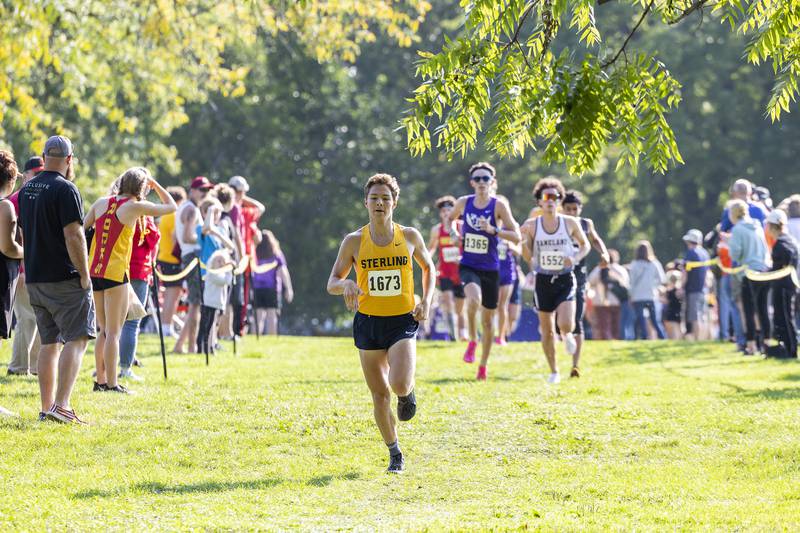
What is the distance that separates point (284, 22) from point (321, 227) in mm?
23354

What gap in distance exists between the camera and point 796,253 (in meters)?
18.0

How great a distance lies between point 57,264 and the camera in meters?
10.7

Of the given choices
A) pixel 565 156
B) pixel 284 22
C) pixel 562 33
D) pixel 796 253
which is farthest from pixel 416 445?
pixel 562 33

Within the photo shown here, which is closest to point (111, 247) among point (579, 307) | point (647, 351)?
point (579, 307)

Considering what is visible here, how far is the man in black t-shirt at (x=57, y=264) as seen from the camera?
34.8ft

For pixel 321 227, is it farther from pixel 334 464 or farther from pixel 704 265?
pixel 334 464

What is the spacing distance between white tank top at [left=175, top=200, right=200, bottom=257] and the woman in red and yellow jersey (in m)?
4.13

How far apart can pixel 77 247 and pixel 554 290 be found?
579cm

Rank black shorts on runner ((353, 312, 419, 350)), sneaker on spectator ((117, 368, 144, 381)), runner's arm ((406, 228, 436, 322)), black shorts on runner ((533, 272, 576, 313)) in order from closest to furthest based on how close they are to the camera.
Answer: black shorts on runner ((353, 312, 419, 350))
runner's arm ((406, 228, 436, 322))
sneaker on spectator ((117, 368, 144, 381))
black shorts on runner ((533, 272, 576, 313))

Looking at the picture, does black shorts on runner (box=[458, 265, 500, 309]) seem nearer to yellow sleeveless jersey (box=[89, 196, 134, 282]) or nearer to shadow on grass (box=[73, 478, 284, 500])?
→ yellow sleeveless jersey (box=[89, 196, 134, 282])

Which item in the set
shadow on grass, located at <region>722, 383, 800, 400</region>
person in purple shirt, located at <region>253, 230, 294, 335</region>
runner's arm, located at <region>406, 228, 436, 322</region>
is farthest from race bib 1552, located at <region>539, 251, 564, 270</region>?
person in purple shirt, located at <region>253, 230, 294, 335</region>

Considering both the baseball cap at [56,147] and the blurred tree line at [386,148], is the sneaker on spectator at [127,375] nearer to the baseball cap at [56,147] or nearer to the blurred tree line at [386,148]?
the baseball cap at [56,147]

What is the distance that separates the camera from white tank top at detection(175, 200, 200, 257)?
Answer: 1675cm

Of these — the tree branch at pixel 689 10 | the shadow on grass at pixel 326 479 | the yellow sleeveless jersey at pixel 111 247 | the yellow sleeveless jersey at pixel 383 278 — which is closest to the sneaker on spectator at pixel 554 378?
the yellow sleeveless jersey at pixel 111 247
